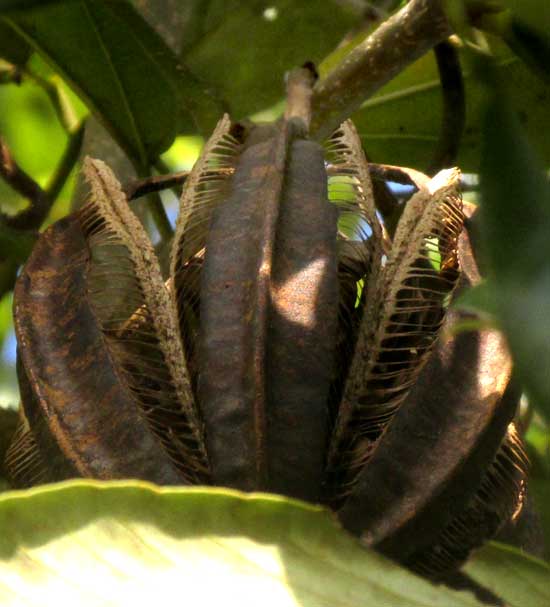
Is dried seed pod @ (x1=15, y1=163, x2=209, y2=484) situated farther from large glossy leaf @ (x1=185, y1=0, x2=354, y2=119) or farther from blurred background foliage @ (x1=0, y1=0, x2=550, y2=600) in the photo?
large glossy leaf @ (x1=185, y1=0, x2=354, y2=119)

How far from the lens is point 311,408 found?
2.38 feet

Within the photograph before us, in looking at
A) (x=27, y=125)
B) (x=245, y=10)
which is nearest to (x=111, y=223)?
(x=245, y=10)

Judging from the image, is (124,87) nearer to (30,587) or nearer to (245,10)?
(245,10)

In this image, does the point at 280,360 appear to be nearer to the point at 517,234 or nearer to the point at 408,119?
the point at 517,234

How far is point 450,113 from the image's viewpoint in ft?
3.83

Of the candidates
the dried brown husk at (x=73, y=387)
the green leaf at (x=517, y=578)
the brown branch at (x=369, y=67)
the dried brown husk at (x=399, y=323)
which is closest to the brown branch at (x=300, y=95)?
the brown branch at (x=369, y=67)

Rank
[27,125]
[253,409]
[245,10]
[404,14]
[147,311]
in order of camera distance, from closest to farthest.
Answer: [253,409] → [147,311] → [404,14] → [245,10] → [27,125]

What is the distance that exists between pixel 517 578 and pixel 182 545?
0.71 feet

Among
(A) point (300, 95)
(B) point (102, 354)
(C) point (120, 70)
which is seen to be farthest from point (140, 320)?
(C) point (120, 70)

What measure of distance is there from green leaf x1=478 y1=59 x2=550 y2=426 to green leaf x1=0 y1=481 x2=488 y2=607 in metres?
0.18

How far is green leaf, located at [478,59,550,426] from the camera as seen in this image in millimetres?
491

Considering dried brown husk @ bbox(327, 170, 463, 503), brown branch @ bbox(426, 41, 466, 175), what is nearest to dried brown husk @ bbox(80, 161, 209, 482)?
dried brown husk @ bbox(327, 170, 463, 503)

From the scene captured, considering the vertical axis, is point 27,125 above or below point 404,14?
below

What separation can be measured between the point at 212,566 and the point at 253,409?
4.8 inches
